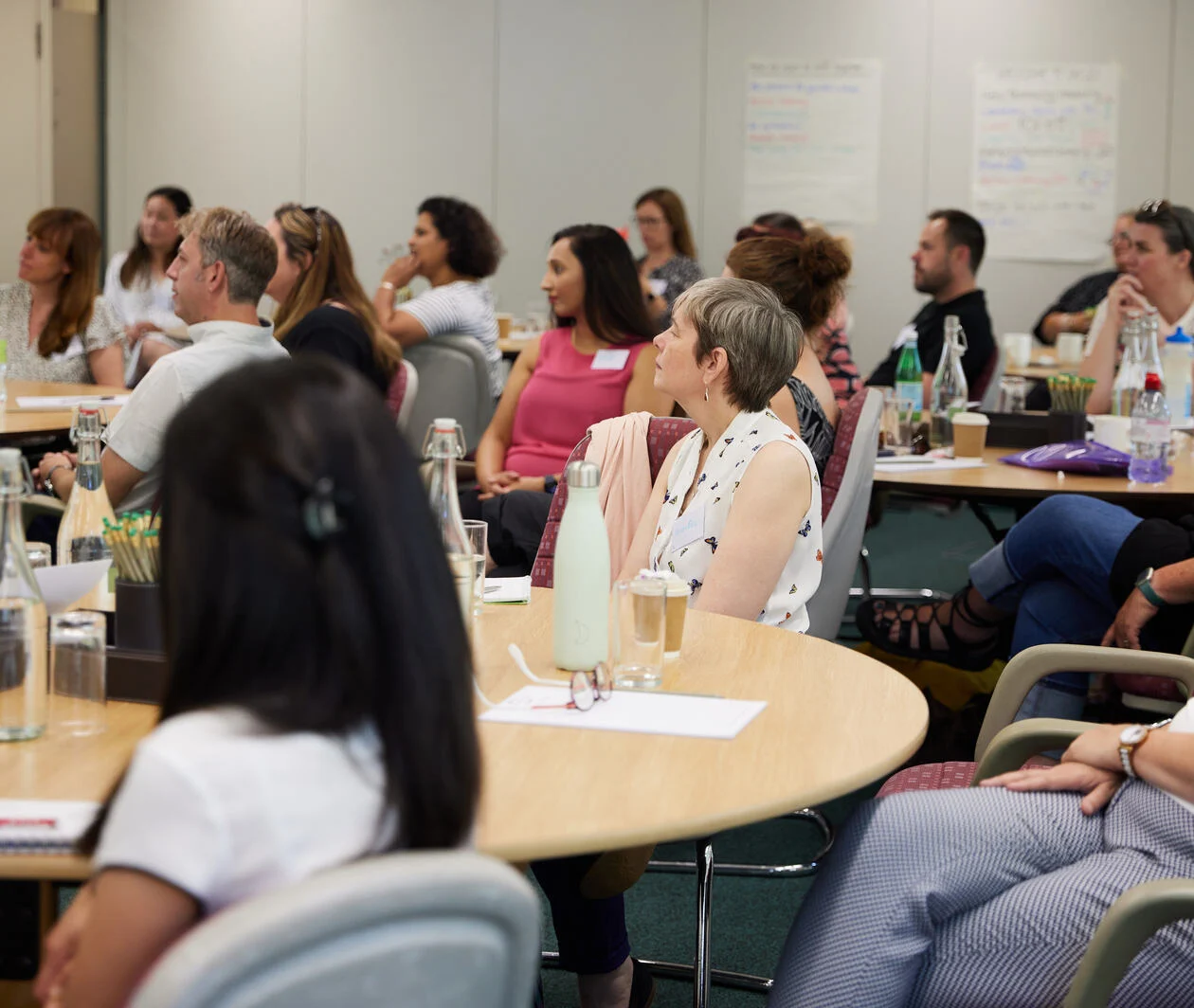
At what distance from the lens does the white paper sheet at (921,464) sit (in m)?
3.44

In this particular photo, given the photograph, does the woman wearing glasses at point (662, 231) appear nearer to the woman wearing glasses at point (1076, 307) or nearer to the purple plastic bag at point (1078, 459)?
the woman wearing glasses at point (1076, 307)

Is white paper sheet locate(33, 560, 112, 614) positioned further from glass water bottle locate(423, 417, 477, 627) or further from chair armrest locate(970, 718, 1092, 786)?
chair armrest locate(970, 718, 1092, 786)

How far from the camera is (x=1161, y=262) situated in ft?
14.3

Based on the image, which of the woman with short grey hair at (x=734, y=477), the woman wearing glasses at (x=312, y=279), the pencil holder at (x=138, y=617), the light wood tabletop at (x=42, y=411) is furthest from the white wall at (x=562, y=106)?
the pencil holder at (x=138, y=617)

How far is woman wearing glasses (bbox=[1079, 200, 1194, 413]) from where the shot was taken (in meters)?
4.35

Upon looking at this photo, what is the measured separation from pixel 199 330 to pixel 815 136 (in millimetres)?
5233

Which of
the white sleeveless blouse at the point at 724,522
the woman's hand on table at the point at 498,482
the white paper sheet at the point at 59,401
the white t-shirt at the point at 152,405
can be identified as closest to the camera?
the white sleeveless blouse at the point at 724,522

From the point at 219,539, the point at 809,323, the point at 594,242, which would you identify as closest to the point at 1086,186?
the point at 594,242

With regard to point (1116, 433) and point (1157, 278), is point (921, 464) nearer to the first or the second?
point (1116, 433)

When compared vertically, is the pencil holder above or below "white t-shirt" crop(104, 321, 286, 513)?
below

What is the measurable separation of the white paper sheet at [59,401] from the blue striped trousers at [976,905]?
10.1 ft

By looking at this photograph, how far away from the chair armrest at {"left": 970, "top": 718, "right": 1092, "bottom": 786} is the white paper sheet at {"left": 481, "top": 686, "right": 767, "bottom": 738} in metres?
0.41

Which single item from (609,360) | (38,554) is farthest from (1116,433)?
(38,554)

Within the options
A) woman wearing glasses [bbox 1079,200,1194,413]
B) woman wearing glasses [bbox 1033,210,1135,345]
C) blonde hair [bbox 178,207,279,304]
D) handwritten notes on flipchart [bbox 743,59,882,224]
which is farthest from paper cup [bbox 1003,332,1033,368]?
blonde hair [bbox 178,207,279,304]
